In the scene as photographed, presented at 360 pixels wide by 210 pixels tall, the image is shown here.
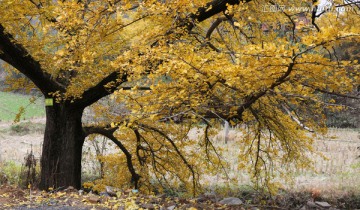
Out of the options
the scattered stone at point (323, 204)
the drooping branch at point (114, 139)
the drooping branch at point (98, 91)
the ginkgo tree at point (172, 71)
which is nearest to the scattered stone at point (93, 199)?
the ginkgo tree at point (172, 71)

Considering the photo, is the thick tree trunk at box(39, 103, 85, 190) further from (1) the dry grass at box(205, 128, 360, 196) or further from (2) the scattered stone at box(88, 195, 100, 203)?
(1) the dry grass at box(205, 128, 360, 196)

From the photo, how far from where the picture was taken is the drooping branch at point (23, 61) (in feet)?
19.6

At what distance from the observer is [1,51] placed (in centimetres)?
629

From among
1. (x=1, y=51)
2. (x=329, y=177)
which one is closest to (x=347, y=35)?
(x=1, y=51)

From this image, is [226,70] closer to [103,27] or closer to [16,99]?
[103,27]

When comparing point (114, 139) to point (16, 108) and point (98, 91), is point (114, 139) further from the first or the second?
point (16, 108)

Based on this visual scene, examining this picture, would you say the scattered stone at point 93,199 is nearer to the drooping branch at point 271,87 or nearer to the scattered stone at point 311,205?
the drooping branch at point 271,87

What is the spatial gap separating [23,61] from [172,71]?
10.3 feet

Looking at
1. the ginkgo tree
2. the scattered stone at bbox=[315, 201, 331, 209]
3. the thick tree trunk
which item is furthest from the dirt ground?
the scattered stone at bbox=[315, 201, 331, 209]

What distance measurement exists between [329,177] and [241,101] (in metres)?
6.86

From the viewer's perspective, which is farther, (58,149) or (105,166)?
(105,166)

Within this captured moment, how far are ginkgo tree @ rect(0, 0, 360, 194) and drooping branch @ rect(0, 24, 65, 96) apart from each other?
0.02 metres

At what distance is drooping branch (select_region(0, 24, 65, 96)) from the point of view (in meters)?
5.98

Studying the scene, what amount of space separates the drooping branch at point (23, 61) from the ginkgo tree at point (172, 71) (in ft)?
0.05
